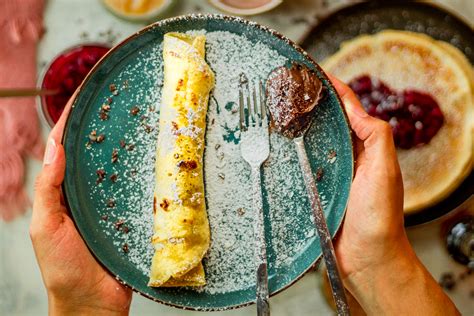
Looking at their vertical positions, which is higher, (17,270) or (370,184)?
(370,184)

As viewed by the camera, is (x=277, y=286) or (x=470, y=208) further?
(x=470, y=208)

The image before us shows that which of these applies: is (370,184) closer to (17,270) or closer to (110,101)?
(110,101)

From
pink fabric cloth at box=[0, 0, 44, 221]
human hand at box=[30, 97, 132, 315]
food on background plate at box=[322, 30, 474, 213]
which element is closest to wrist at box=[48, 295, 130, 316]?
human hand at box=[30, 97, 132, 315]

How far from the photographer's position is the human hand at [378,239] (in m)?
1.33

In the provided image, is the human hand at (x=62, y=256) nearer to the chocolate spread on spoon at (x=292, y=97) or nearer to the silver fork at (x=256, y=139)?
the silver fork at (x=256, y=139)

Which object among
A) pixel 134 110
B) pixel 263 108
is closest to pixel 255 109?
pixel 263 108

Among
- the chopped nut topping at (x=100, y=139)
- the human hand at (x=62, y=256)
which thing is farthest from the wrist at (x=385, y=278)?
the chopped nut topping at (x=100, y=139)

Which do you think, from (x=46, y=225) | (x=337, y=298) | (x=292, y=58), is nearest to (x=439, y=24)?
(x=292, y=58)

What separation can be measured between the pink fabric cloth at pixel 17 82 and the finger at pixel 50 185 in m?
0.38

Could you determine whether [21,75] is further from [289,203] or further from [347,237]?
[347,237]

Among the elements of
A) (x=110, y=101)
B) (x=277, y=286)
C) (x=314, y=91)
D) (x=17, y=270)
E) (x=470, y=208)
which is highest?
(x=314, y=91)

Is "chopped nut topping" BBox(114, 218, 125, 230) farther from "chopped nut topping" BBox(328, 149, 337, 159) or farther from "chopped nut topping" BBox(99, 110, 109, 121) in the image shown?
"chopped nut topping" BBox(328, 149, 337, 159)

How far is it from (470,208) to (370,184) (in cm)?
51

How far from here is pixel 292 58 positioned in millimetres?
1379
